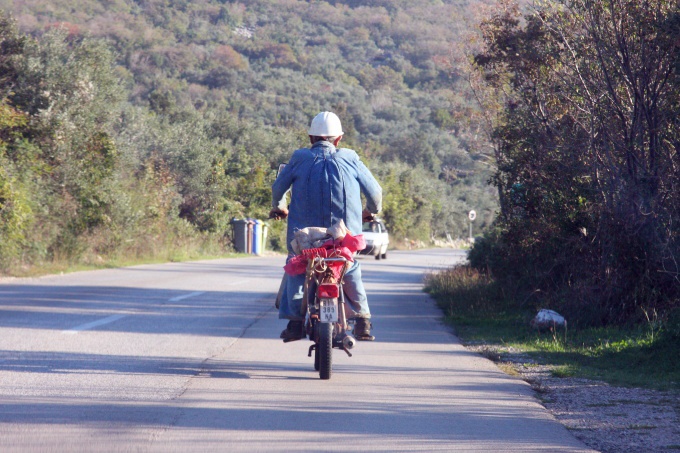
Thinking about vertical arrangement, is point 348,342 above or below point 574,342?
above

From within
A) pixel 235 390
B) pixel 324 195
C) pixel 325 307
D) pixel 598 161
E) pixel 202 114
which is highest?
pixel 202 114

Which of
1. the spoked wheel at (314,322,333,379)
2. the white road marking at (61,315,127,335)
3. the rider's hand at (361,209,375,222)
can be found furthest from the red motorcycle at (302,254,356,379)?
the white road marking at (61,315,127,335)

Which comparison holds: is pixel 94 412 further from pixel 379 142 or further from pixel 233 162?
pixel 379 142

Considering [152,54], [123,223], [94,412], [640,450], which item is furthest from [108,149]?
[152,54]

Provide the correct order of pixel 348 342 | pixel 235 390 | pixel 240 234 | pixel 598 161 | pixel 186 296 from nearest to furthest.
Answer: pixel 235 390
pixel 348 342
pixel 598 161
pixel 186 296
pixel 240 234

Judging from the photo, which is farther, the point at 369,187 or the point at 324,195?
the point at 369,187

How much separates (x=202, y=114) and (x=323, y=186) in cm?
4645

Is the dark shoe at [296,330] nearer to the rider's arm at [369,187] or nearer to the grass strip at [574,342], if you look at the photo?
the rider's arm at [369,187]

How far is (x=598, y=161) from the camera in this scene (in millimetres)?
11000

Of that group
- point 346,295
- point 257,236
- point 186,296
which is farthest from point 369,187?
point 257,236

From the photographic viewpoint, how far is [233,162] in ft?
136

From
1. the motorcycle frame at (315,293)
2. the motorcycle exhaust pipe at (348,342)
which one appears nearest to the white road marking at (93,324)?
the motorcycle frame at (315,293)

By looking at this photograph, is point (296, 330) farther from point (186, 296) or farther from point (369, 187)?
point (186, 296)

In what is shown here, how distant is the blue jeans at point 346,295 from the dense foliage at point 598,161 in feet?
13.3
